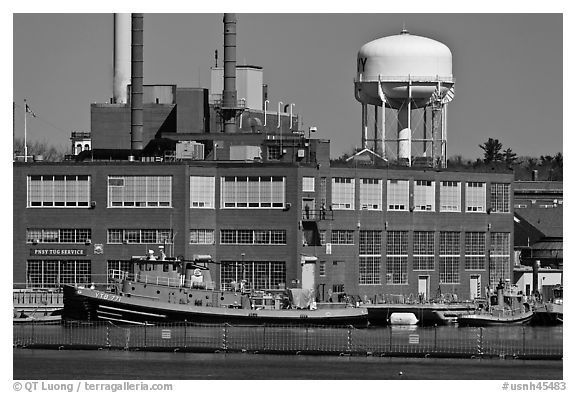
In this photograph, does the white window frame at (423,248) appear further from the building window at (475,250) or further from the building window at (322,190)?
the building window at (322,190)

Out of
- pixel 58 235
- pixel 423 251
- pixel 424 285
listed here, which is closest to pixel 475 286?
pixel 424 285

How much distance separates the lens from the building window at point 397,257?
498ft

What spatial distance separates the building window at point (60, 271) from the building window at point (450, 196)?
31399mm

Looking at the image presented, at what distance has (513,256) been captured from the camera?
162 meters

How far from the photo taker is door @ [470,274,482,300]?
157 m

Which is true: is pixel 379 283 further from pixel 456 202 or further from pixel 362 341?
pixel 362 341

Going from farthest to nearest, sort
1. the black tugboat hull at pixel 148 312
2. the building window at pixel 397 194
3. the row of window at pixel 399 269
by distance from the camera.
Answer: the building window at pixel 397 194
the row of window at pixel 399 269
the black tugboat hull at pixel 148 312

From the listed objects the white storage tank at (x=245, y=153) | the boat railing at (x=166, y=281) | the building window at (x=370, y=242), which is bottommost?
the boat railing at (x=166, y=281)

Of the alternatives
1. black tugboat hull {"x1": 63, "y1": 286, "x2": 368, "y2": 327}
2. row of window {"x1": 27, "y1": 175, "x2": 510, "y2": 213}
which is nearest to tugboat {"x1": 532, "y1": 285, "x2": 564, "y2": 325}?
black tugboat hull {"x1": 63, "y1": 286, "x2": 368, "y2": 327}

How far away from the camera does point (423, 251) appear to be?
154125 mm

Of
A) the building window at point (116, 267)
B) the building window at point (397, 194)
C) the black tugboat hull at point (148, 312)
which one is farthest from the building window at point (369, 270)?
the black tugboat hull at point (148, 312)

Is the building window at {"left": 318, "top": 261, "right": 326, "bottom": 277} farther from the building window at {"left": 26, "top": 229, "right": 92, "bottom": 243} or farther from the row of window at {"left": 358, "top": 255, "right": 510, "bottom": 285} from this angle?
the building window at {"left": 26, "top": 229, "right": 92, "bottom": 243}
